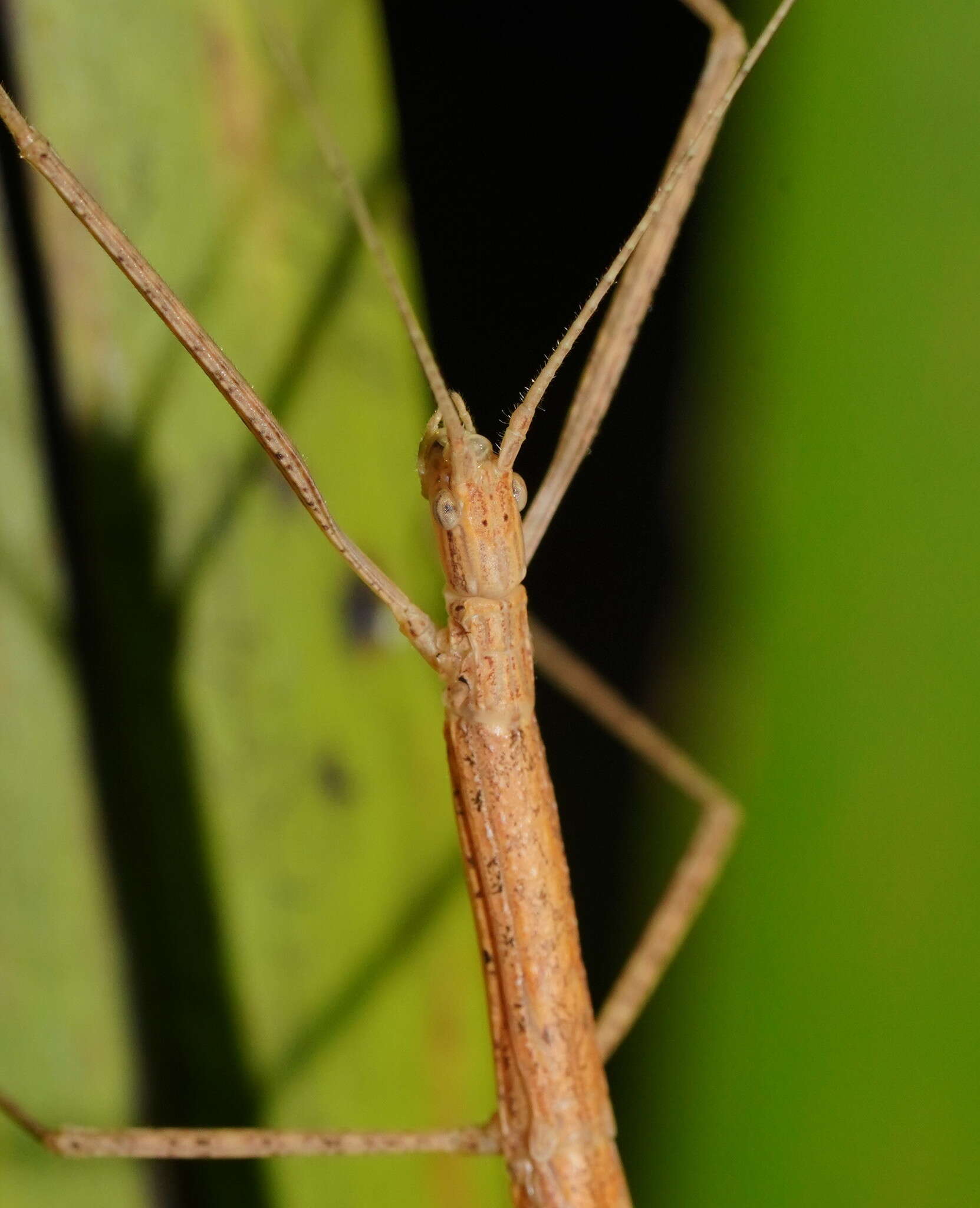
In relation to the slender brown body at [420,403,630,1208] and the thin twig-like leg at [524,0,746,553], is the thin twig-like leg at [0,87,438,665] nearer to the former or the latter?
the slender brown body at [420,403,630,1208]

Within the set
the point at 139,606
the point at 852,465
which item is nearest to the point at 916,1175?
the point at 852,465

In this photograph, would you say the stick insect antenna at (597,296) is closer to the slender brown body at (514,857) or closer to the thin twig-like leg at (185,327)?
the slender brown body at (514,857)

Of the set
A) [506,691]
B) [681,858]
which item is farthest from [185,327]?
[681,858]

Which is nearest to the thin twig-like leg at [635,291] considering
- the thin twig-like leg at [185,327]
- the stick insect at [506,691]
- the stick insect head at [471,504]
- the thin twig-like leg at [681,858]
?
the stick insect at [506,691]

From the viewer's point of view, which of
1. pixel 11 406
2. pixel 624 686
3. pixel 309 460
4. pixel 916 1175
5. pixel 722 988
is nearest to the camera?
pixel 11 406

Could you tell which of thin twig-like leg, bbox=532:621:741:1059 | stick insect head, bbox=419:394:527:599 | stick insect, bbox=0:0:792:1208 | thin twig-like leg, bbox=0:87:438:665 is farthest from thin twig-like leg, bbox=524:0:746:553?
thin twig-like leg, bbox=532:621:741:1059

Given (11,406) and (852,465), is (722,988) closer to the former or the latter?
(852,465)

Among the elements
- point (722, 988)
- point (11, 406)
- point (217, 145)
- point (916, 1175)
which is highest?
point (217, 145)
